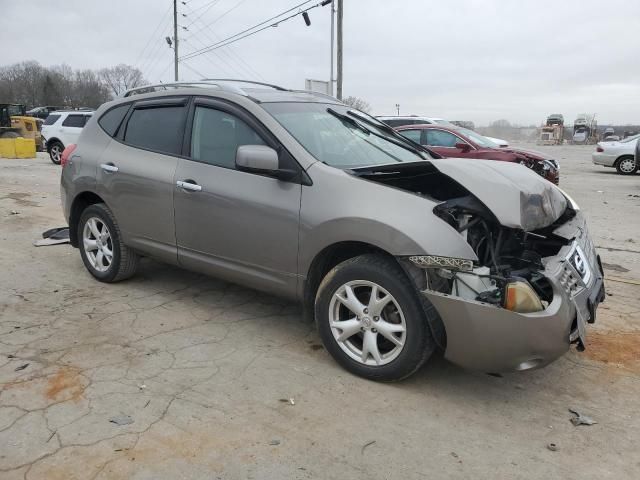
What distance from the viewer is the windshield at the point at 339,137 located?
3.73 metres

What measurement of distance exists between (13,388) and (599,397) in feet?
11.4

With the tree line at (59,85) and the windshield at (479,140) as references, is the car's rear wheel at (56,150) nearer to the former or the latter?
the windshield at (479,140)

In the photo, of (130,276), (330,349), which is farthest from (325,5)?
(330,349)

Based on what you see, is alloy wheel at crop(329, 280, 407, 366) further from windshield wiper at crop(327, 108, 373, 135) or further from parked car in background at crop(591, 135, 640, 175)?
parked car in background at crop(591, 135, 640, 175)

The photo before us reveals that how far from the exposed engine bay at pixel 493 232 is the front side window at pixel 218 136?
98cm

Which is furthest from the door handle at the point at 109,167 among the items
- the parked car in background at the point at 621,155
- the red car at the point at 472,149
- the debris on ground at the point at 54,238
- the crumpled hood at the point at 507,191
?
the parked car in background at the point at 621,155

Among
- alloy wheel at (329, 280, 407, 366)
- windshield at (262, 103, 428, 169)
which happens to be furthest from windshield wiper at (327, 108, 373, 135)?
alloy wheel at (329, 280, 407, 366)

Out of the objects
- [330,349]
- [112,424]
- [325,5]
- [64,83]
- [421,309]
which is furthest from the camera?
[64,83]

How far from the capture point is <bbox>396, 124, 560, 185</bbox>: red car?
1098 cm

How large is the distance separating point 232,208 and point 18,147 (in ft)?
68.2

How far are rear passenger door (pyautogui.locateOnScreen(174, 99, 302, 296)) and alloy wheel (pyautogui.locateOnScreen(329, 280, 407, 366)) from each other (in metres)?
0.43

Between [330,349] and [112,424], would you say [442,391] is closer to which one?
[330,349]

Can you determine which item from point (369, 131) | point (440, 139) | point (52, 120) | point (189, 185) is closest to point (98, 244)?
point (189, 185)

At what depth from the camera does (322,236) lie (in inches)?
132
